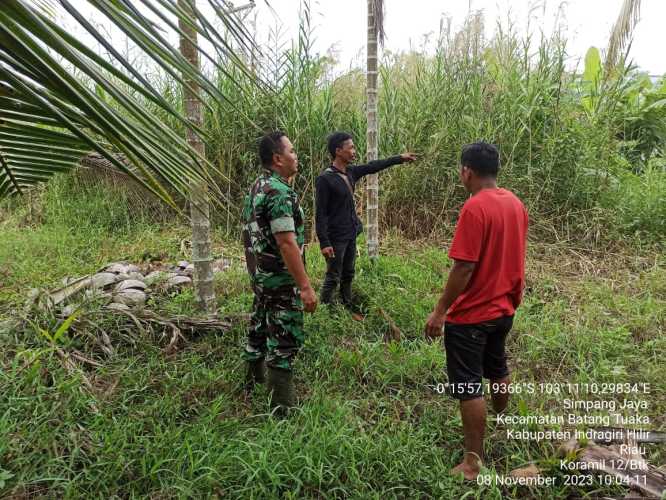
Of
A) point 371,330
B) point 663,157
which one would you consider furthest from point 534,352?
point 663,157

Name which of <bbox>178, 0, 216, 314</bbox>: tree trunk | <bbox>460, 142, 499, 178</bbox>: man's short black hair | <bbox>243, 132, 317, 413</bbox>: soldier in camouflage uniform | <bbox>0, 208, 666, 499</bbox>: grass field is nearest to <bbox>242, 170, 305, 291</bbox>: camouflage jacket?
<bbox>243, 132, 317, 413</bbox>: soldier in camouflage uniform

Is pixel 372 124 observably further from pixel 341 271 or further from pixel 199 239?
pixel 199 239

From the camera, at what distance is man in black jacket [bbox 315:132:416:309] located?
3404 mm

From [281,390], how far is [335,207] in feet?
5.16

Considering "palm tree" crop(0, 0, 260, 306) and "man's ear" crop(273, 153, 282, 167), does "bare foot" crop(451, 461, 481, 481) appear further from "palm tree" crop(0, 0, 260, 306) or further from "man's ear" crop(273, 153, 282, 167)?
"palm tree" crop(0, 0, 260, 306)

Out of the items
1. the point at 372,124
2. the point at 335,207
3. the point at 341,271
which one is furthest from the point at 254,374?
the point at 372,124

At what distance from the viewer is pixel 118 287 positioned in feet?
11.8

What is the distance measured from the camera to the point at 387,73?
18.0 feet

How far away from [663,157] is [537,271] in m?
3.27

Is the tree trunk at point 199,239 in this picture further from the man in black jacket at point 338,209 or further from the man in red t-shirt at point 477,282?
the man in red t-shirt at point 477,282

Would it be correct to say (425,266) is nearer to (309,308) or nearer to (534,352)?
(534,352)

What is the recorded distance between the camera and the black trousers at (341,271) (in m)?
3.53

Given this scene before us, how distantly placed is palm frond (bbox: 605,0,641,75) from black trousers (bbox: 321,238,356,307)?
4.00m

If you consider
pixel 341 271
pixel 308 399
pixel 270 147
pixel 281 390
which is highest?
pixel 270 147
